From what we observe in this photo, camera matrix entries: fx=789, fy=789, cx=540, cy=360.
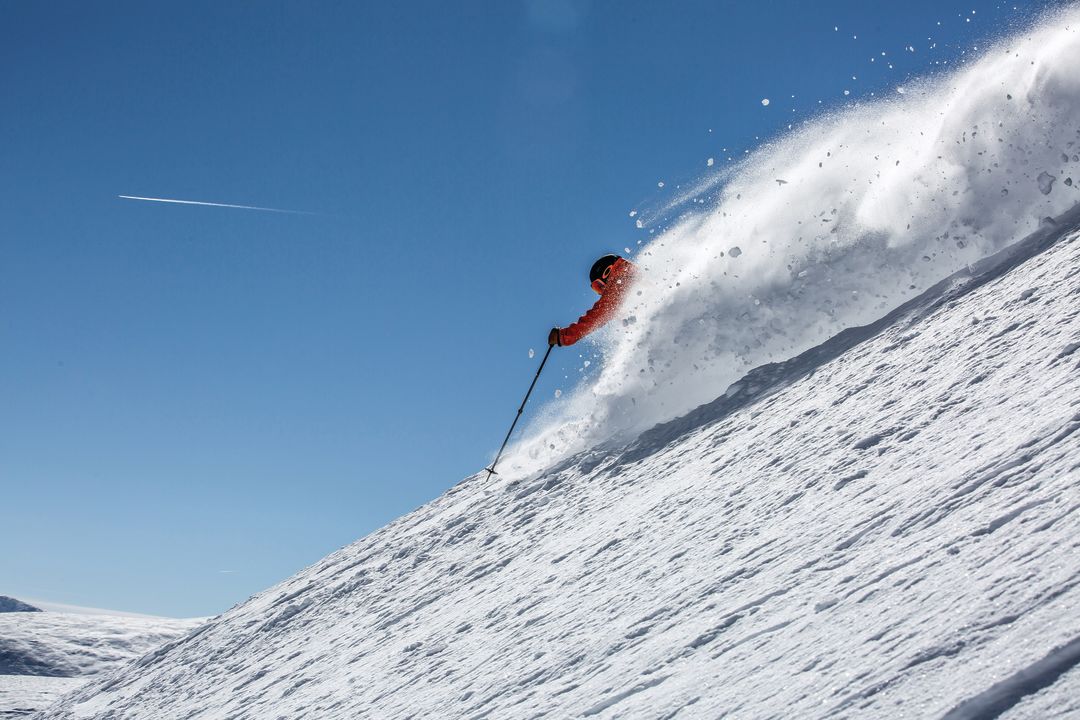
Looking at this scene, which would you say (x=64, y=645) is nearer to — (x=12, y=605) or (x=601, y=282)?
(x=601, y=282)

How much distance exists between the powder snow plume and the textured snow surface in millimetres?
695

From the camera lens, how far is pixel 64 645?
3131 cm

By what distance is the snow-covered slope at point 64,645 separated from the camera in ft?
89.2

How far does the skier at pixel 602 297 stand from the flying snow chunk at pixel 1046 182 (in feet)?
14.9

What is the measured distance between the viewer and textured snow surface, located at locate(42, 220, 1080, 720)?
2445 mm

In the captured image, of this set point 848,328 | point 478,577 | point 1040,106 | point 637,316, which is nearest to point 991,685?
point 478,577

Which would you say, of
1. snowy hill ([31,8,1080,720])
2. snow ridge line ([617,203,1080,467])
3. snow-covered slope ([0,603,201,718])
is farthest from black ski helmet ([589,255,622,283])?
snow-covered slope ([0,603,201,718])

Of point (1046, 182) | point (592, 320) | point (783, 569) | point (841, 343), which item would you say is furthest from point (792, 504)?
point (592, 320)

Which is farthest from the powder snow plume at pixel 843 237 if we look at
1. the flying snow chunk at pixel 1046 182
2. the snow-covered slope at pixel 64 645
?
the snow-covered slope at pixel 64 645

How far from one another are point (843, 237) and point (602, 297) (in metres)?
2.88

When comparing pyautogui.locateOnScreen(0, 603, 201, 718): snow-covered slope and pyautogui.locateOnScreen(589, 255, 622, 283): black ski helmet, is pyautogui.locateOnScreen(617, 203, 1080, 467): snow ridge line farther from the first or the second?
pyautogui.locateOnScreen(0, 603, 201, 718): snow-covered slope

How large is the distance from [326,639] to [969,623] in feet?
21.4

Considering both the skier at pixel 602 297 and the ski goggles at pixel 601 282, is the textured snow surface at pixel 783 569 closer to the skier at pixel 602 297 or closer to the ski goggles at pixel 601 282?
the skier at pixel 602 297

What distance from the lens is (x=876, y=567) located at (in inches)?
124
